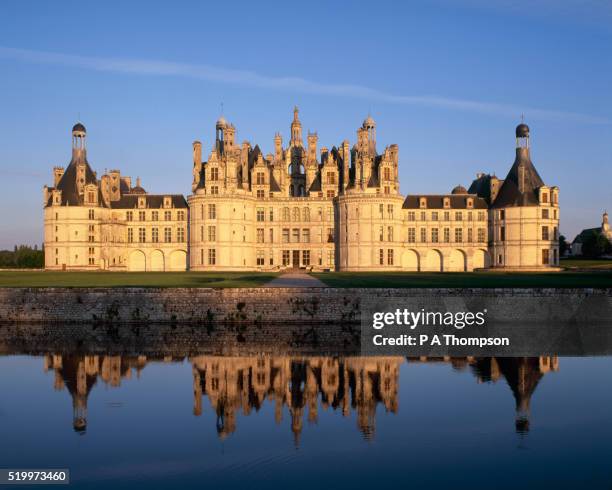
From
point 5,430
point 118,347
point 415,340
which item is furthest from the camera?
point 415,340

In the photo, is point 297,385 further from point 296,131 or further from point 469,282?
point 296,131

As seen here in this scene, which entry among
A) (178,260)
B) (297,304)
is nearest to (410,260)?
(178,260)

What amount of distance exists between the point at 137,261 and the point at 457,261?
35.1m

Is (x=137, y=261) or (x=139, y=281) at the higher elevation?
(x=137, y=261)

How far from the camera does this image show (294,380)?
84.8 ft

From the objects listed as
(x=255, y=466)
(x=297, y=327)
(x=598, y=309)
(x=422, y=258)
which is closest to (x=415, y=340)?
(x=297, y=327)

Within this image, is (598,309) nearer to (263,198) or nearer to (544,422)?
(544,422)

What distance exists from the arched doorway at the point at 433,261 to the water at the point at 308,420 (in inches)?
1828

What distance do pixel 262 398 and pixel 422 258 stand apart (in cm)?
5430

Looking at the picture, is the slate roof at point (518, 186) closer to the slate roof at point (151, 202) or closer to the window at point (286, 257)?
the window at point (286, 257)

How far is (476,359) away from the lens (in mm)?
29844

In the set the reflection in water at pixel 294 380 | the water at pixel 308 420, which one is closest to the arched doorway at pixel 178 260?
the reflection in water at pixel 294 380

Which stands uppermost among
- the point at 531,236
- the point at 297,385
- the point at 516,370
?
the point at 531,236

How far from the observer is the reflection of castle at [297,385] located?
22.0 m
